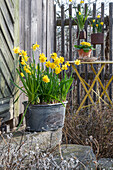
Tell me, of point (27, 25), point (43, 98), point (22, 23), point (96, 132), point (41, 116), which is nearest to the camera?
point (41, 116)

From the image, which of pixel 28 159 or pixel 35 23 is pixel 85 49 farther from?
pixel 28 159

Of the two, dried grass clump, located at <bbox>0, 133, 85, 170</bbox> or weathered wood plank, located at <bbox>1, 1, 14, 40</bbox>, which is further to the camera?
weathered wood plank, located at <bbox>1, 1, 14, 40</bbox>

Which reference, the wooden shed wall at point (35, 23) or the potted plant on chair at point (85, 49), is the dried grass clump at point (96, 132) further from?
the potted plant on chair at point (85, 49)

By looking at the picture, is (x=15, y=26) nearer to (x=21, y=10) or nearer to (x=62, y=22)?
(x=21, y=10)

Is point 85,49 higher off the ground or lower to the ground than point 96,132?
higher

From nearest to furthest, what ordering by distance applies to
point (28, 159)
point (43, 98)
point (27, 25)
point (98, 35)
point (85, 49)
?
point (28, 159)
point (43, 98)
point (27, 25)
point (85, 49)
point (98, 35)

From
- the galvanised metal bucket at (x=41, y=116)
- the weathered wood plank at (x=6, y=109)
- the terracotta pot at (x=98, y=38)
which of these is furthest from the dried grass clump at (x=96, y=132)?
the terracotta pot at (x=98, y=38)

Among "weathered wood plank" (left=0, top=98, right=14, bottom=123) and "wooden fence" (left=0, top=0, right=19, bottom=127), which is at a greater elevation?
"wooden fence" (left=0, top=0, right=19, bottom=127)

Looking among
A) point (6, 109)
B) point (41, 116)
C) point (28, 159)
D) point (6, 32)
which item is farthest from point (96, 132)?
point (6, 32)

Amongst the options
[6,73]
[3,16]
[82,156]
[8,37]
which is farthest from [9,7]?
[82,156]

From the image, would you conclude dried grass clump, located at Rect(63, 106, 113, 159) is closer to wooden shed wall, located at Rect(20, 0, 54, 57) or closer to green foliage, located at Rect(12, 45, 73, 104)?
green foliage, located at Rect(12, 45, 73, 104)

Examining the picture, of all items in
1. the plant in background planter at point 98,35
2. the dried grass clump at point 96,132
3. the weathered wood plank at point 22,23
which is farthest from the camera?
the plant in background planter at point 98,35

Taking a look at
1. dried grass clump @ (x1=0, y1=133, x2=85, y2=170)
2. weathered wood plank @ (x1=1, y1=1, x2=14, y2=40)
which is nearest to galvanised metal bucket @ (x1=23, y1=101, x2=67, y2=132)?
dried grass clump @ (x1=0, y1=133, x2=85, y2=170)

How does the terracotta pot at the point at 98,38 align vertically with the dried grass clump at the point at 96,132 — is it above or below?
above
